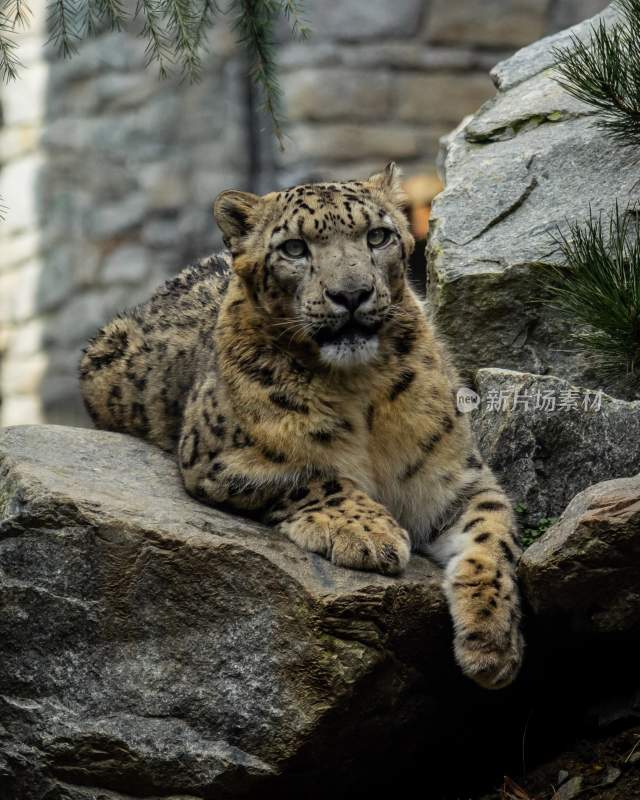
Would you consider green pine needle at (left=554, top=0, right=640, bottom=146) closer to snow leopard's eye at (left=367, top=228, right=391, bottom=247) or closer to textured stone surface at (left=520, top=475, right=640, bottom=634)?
snow leopard's eye at (left=367, top=228, right=391, bottom=247)

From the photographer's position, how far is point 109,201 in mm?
14336

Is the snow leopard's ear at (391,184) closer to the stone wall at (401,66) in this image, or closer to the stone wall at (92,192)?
the stone wall at (401,66)

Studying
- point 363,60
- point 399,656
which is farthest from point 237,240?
point 363,60

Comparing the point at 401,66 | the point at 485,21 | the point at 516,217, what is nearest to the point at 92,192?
the point at 401,66

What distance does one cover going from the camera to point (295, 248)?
529cm

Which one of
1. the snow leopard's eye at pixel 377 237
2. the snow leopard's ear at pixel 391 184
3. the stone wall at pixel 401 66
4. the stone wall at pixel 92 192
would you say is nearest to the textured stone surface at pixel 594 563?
the snow leopard's eye at pixel 377 237

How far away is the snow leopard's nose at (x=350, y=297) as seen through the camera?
197 inches

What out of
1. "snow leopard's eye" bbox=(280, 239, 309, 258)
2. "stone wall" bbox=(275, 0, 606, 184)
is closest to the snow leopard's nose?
"snow leopard's eye" bbox=(280, 239, 309, 258)

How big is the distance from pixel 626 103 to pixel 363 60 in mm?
8218

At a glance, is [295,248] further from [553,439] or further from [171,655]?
[171,655]

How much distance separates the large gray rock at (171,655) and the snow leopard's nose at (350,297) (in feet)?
3.17

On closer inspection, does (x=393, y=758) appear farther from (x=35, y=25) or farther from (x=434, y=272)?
(x=35, y=25)

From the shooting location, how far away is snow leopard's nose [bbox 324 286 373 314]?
16.4 feet

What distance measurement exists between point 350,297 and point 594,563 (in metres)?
1.34
